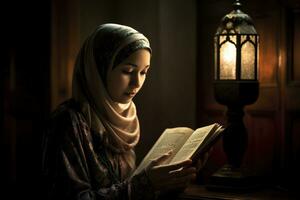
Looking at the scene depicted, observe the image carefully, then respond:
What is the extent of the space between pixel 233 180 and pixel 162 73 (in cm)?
74

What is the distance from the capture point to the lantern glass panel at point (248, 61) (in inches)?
89.7

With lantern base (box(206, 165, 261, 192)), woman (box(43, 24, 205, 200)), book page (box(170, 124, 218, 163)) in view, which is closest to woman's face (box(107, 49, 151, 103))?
woman (box(43, 24, 205, 200))

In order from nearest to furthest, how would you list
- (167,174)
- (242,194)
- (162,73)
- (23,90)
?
(167,174)
(242,194)
(162,73)
(23,90)

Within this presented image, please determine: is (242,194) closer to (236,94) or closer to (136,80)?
→ (236,94)

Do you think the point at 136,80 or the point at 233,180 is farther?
the point at 233,180

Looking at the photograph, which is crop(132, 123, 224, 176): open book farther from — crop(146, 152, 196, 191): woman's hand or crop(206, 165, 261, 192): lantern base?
crop(206, 165, 261, 192): lantern base

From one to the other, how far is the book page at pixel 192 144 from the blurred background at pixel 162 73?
71cm

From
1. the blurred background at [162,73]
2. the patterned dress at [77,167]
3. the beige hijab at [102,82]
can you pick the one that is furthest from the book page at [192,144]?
the blurred background at [162,73]

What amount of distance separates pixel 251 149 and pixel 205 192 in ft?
1.40

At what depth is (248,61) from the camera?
2.29m

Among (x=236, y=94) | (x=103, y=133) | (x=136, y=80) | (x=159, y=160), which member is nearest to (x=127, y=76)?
(x=136, y=80)

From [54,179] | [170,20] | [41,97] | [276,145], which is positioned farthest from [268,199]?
[41,97]

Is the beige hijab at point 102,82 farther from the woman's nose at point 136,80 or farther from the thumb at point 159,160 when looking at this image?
the thumb at point 159,160

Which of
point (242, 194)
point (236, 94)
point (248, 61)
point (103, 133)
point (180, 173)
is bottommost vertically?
point (242, 194)
